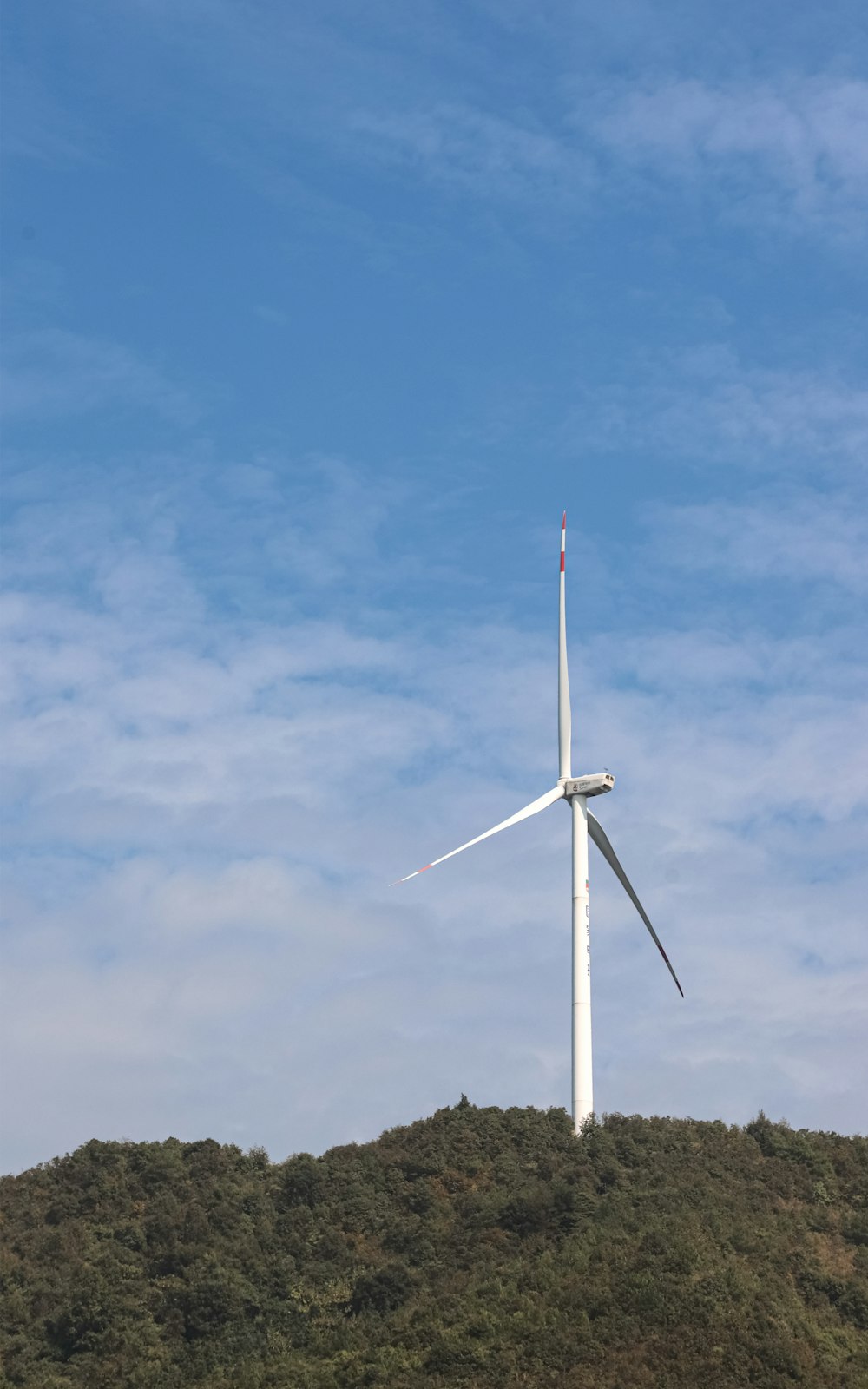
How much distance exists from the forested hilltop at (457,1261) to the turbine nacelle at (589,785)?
16.5 meters

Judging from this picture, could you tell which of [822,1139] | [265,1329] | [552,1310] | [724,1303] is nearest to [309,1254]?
[265,1329]

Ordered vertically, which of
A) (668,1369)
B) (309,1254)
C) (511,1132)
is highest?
(511,1132)

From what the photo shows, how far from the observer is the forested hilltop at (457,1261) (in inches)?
2261

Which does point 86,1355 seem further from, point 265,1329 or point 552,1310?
point 552,1310

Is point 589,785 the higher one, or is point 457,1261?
point 589,785

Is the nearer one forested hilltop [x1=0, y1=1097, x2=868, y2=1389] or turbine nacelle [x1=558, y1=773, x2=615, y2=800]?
forested hilltop [x1=0, y1=1097, x2=868, y2=1389]

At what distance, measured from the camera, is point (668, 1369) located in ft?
180

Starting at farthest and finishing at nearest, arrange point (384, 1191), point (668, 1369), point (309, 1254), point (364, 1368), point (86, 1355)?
point (384, 1191) < point (309, 1254) < point (86, 1355) < point (364, 1368) < point (668, 1369)

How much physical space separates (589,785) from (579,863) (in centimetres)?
413

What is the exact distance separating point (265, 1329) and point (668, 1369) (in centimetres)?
1797

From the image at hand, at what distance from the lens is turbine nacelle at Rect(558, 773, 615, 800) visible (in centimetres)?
8188

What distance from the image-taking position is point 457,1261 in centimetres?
6738

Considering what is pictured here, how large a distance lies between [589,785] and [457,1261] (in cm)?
2487

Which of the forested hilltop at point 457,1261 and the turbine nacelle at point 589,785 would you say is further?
the turbine nacelle at point 589,785
